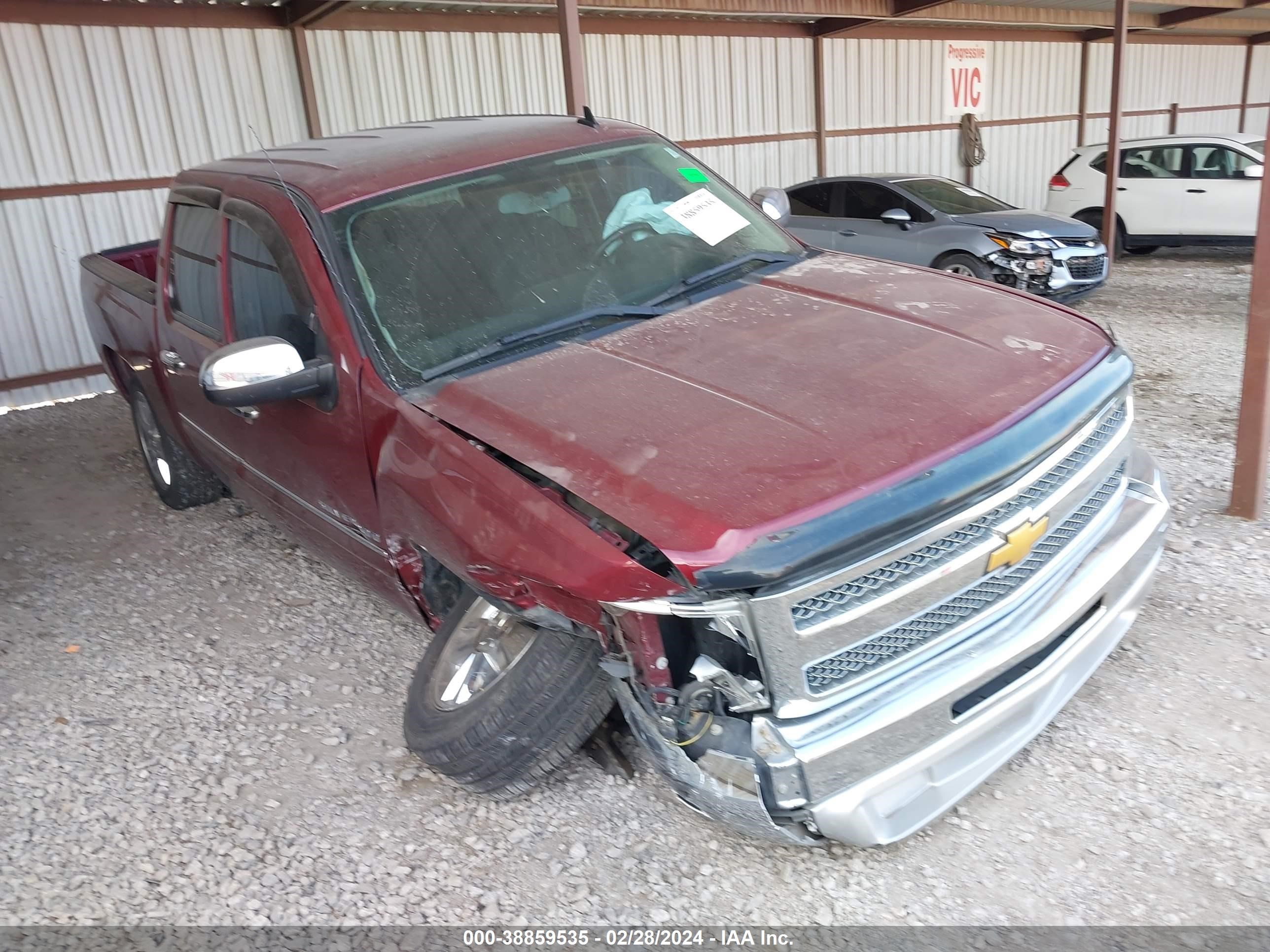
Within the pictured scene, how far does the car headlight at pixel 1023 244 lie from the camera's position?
356 inches

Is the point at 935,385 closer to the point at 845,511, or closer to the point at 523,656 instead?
the point at 845,511

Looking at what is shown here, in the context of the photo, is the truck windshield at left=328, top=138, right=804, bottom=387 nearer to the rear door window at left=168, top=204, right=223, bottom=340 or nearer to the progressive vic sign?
the rear door window at left=168, top=204, right=223, bottom=340

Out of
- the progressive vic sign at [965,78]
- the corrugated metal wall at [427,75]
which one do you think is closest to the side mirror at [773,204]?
the corrugated metal wall at [427,75]

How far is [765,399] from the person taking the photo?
8.26ft

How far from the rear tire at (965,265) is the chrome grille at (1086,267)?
2.58 ft

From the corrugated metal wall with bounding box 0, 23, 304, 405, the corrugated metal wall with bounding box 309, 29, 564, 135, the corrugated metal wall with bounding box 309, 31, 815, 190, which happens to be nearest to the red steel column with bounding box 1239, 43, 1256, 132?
the corrugated metal wall with bounding box 309, 31, 815, 190

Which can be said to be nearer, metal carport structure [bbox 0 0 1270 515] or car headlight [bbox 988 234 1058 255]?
metal carport structure [bbox 0 0 1270 515]

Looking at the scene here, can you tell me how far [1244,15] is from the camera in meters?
19.4

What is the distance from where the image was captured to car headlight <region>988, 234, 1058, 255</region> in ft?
29.7

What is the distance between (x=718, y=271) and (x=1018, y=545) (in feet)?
5.06

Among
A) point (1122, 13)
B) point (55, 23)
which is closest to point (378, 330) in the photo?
point (55, 23)

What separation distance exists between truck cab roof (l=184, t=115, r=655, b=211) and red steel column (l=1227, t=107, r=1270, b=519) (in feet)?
9.07

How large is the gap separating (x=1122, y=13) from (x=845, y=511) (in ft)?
39.6

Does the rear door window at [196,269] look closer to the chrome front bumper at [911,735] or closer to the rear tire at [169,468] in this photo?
the rear tire at [169,468]
